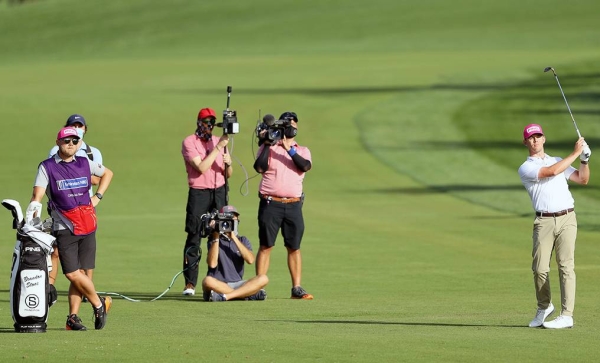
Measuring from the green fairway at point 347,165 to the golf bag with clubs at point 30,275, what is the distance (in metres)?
0.29

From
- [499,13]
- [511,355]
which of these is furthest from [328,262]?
[499,13]

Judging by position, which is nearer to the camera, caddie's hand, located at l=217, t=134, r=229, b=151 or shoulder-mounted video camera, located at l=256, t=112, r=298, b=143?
shoulder-mounted video camera, located at l=256, t=112, r=298, b=143

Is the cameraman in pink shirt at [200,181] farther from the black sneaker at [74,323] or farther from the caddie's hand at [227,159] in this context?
the black sneaker at [74,323]

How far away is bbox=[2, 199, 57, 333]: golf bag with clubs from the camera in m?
12.5

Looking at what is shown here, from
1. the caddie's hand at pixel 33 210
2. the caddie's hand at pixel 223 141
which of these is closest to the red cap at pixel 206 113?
the caddie's hand at pixel 223 141

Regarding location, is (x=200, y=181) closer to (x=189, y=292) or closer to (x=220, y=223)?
(x=220, y=223)

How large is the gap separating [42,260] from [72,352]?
1973mm

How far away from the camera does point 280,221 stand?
52.3 ft

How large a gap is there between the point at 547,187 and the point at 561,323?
1.32 metres

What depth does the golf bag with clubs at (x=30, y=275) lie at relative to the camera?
12.5 metres

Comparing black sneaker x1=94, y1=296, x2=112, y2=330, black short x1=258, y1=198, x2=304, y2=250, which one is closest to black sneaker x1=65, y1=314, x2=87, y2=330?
black sneaker x1=94, y1=296, x2=112, y2=330

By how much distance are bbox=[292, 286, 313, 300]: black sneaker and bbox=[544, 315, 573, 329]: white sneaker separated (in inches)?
148

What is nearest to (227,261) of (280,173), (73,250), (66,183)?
(280,173)

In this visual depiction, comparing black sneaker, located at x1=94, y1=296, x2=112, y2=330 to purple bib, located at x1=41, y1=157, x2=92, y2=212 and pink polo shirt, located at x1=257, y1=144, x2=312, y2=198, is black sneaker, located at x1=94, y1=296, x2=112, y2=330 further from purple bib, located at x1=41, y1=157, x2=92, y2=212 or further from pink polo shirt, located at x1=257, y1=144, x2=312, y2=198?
pink polo shirt, located at x1=257, y1=144, x2=312, y2=198
